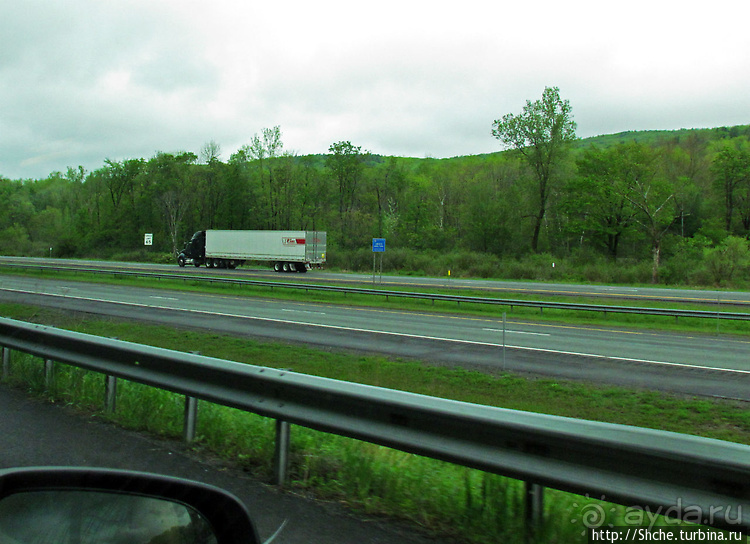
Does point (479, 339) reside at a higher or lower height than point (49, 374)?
lower

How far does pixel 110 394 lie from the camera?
21.6 ft

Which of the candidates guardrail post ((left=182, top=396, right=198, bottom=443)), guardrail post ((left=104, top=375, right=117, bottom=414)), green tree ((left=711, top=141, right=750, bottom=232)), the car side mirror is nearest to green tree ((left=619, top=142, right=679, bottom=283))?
green tree ((left=711, top=141, right=750, bottom=232))

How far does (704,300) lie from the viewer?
29.0 metres

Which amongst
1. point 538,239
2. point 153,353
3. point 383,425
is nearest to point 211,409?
point 153,353

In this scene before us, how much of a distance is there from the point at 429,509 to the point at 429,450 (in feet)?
1.65

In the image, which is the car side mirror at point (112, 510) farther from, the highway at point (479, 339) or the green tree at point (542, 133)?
the green tree at point (542, 133)

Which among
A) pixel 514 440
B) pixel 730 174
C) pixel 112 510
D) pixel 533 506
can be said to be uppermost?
pixel 730 174

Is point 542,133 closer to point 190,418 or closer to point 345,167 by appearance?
point 345,167

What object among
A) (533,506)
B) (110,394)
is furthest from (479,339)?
(533,506)

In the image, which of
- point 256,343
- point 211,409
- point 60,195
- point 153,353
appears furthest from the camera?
point 60,195

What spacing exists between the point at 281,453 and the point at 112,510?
3.02 meters

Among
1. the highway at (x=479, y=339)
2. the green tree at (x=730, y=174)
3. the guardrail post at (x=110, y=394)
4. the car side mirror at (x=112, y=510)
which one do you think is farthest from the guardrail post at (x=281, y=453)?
the green tree at (x=730, y=174)

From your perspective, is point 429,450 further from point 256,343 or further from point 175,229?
point 175,229

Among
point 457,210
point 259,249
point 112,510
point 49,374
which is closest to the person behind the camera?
point 112,510
